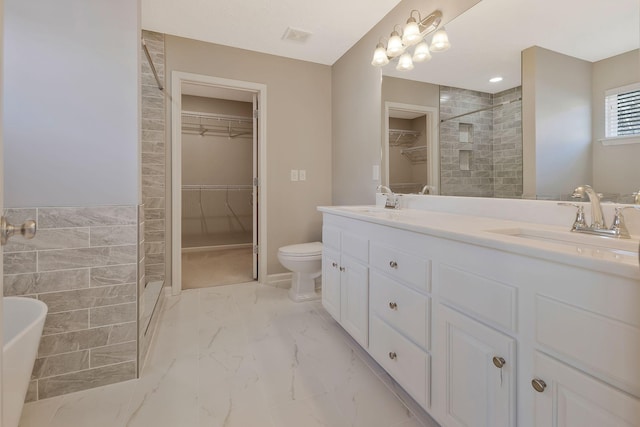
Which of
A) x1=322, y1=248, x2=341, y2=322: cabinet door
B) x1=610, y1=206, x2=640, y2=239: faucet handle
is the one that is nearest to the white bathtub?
x1=322, y1=248, x2=341, y2=322: cabinet door

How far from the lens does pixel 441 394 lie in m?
1.07

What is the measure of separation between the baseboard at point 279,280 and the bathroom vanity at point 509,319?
156cm

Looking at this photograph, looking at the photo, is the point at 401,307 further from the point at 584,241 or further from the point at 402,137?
the point at 402,137

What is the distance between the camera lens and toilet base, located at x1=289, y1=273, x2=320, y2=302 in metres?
2.60

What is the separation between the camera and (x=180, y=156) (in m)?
2.62

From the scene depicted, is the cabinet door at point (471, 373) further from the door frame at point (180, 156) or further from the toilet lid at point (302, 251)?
the door frame at point (180, 156)

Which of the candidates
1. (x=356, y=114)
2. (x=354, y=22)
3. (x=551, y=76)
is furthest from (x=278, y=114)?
(x=551, y=76)

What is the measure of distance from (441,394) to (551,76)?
1.39 metres

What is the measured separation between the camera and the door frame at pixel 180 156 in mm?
2609

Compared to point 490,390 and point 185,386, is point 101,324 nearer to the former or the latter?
point 185,386

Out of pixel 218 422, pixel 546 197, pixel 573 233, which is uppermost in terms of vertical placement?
pixel 546 197

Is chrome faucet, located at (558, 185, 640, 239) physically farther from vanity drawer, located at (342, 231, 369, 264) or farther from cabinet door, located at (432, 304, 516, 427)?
vanity drawer, located at (342, 231, 369, 264)

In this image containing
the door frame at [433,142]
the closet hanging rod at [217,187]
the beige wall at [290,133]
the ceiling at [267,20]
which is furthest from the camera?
the closet hanging rod at [217,187]

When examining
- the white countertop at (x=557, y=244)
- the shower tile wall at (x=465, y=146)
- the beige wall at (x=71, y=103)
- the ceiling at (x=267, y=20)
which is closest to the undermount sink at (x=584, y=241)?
the white countertop at (x=557, y=244)
